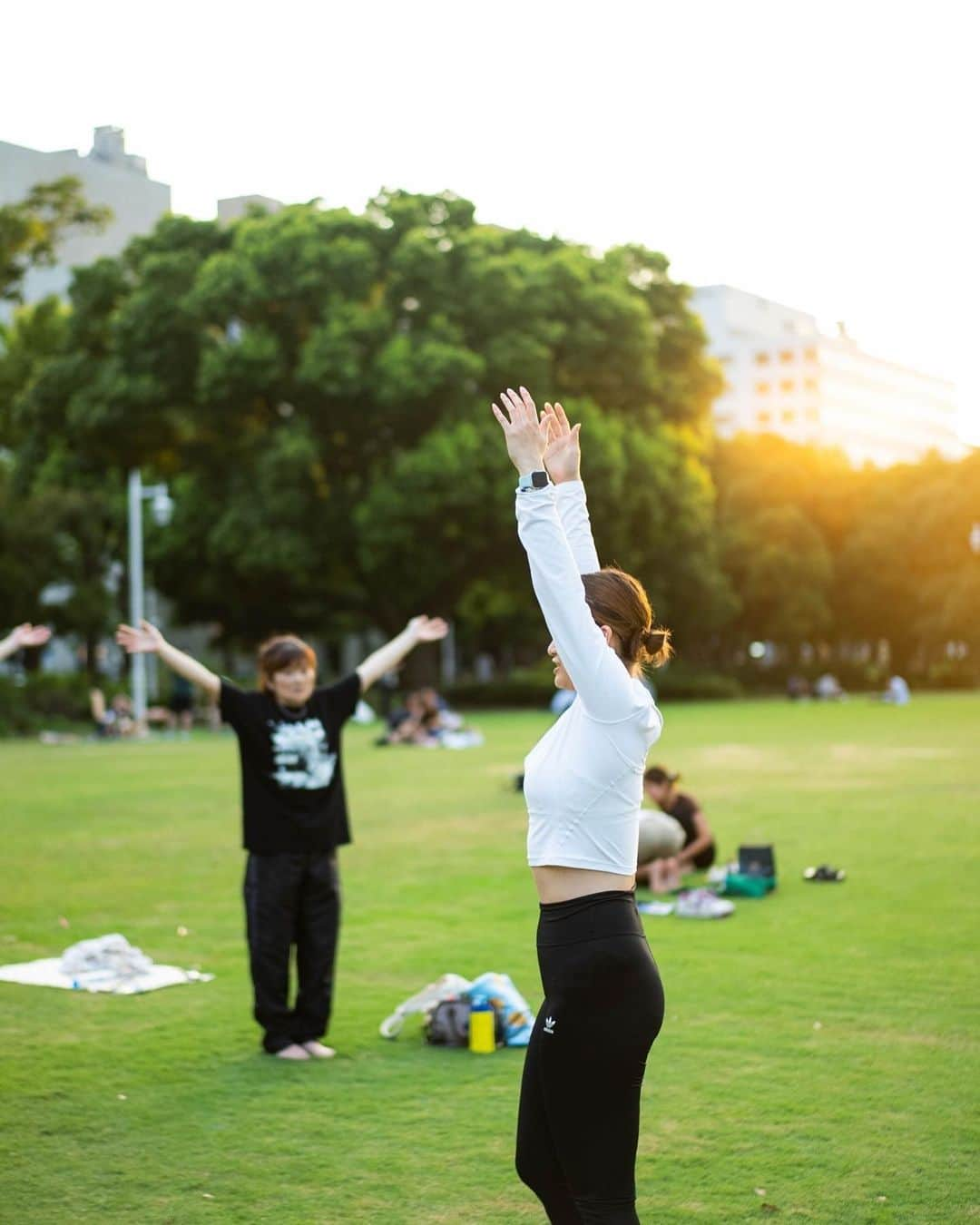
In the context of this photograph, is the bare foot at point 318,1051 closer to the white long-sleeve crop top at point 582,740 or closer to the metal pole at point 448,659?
the white long-sleeve crop top at point 582,740

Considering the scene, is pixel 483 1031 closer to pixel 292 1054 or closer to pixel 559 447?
pixel 292 1054

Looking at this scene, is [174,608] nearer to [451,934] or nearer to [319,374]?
[319,374]

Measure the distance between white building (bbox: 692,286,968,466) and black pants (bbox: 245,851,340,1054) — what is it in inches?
4805

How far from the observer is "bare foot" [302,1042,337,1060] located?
7613 mm

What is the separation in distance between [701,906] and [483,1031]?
413 centimetres

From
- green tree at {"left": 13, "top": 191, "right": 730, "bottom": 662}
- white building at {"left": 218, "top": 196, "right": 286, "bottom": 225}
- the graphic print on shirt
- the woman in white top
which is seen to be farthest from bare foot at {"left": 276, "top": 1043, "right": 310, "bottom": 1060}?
white building at {"left": 218, "top": 196, "right": 286, "bottom": 225}

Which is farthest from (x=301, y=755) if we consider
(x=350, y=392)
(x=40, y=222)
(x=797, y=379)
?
(x=797, y=379)

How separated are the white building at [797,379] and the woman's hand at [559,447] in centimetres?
12452

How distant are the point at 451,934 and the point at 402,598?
34.3 metres

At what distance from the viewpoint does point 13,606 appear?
4725 centimetres

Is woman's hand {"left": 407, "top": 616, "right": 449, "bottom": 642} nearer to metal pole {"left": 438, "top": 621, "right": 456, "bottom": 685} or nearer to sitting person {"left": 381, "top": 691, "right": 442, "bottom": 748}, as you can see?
sitting person {"left": 381, "top": 691, "right": 442, "bottom": 748}

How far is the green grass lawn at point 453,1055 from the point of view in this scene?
18.7ft

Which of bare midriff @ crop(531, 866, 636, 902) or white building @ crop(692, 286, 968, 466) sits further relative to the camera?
white building @ crop(692, 286, 968, 466)

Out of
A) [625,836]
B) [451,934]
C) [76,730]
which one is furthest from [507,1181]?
[76,730]
